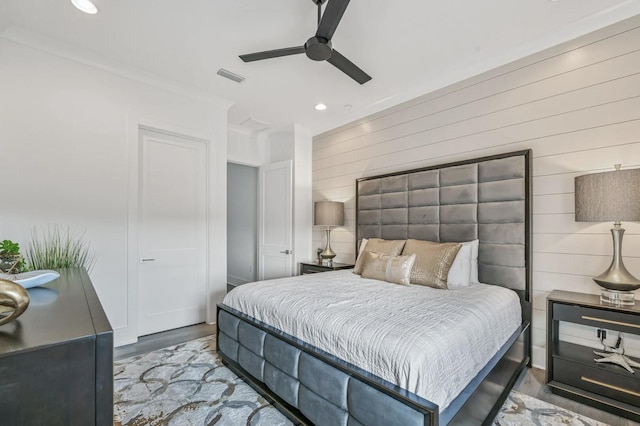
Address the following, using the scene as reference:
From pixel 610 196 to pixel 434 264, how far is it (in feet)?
4.22

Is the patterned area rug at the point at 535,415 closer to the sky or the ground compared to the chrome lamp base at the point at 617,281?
closer to the ground

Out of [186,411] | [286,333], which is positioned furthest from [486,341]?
[186,411]

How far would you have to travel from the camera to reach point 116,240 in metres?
3.12

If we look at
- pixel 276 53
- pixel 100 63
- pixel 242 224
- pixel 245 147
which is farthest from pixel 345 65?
pixel 242 224

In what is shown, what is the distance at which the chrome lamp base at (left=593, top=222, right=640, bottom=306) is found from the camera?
80.8 inches

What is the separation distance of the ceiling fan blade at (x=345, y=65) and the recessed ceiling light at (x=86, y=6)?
1826mm

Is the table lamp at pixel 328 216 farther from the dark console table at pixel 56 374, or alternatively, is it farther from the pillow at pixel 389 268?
the dark console table at pixel 56 374

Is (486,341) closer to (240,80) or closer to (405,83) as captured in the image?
(405,83)

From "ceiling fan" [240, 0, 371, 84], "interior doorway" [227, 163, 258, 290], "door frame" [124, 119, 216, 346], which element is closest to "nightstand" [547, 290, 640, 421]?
"ceiling fan" [240, 0, 371, 84]

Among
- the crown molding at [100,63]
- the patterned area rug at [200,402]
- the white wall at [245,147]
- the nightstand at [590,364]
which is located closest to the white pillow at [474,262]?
the nightstand at [590,364]

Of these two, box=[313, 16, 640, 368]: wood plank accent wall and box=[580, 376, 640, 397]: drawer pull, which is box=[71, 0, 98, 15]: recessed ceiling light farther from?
box=[580, 376, 640, 397]: drawer pull

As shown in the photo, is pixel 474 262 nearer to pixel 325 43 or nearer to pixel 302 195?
pixel 325 43

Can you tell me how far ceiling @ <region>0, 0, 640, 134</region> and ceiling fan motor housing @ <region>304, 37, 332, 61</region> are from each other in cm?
36

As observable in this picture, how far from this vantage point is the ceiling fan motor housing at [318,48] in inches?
82.8
